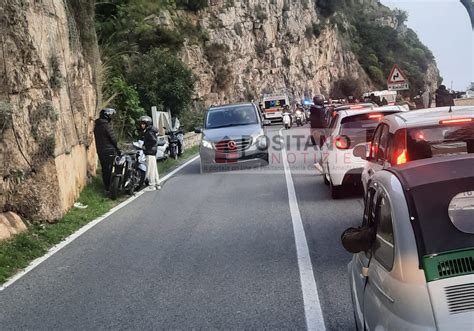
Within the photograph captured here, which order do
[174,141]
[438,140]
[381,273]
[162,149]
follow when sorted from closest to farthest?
[381,273], [438,140], [162,149], [174,141]

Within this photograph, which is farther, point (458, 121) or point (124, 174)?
point (124, 174)

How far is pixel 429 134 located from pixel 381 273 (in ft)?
11.3

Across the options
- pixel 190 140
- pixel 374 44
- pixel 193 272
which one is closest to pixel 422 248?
pixel 193 272

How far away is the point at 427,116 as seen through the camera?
21.5ft

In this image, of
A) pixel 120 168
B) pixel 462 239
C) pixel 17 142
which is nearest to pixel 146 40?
pixel 120 168

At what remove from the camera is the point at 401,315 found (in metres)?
2.97

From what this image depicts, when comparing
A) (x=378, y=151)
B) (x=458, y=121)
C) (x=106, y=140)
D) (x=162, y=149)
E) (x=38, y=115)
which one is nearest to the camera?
(x=458, y=121)

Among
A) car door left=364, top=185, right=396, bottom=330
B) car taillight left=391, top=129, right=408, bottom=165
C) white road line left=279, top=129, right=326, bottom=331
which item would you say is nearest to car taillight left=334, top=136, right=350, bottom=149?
white road line left=279, top=129, right=326, bottom=331

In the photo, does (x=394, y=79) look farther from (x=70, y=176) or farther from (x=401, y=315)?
(x=401, y=315)

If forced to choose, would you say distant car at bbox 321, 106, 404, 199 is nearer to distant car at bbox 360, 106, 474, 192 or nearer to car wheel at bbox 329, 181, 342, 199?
car wheel at bbox 329, 181, 342, 199

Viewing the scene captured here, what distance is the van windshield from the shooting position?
1878 centimetres

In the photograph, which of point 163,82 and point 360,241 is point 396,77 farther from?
point 360,241

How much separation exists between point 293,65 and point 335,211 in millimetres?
60126

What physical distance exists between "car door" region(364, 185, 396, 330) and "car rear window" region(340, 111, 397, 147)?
25.7 ft
